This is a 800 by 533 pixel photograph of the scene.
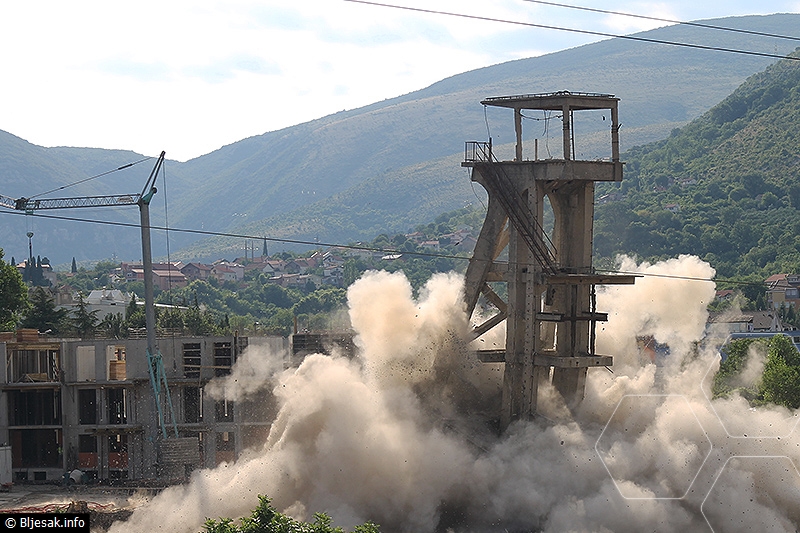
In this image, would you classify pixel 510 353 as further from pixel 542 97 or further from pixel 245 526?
pixel 245 526

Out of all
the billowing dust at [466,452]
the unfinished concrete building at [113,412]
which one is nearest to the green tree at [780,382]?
the billowing dust at [466,452]

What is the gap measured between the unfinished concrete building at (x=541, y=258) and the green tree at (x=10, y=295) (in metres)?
66.2

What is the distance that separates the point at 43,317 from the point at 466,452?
6900 cm

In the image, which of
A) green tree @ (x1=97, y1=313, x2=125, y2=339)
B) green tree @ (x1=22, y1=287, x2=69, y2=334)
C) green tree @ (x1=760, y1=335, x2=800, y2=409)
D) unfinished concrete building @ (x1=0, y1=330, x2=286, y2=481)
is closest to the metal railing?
unfinished concrete building @ (x1=0, y1=330, x2=286, y2=481)

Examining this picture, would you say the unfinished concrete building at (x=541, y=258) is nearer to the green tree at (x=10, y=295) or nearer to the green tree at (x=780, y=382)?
the green tree at (x=780, y=382)

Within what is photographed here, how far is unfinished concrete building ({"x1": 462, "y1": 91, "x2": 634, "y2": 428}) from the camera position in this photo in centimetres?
4978

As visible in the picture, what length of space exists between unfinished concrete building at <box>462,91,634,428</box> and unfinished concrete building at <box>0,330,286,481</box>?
22.1 meters

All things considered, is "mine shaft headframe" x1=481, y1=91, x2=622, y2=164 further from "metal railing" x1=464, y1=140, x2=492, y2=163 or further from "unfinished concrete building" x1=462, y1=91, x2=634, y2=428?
"metal railing" x1=464, y1=140, x2=492, y2=163

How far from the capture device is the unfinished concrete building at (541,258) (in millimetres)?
49781

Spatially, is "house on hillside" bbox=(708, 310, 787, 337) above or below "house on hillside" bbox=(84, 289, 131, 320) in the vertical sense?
above

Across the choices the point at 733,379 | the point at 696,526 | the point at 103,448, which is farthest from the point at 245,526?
the point at 733,379

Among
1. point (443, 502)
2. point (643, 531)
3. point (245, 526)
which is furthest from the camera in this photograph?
point (443, 502)

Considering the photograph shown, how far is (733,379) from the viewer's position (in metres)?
79.1

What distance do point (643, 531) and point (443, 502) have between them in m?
8.25
